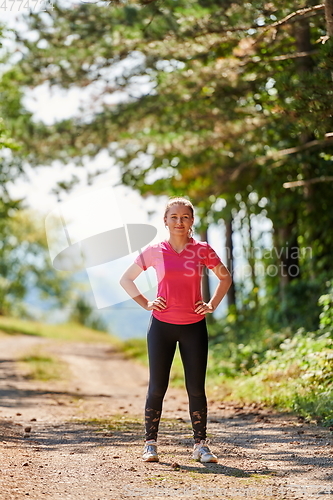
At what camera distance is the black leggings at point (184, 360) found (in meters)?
5.50

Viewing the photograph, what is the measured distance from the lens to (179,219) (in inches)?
220

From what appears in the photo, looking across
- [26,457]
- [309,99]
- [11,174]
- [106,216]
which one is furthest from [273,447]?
[11,174]

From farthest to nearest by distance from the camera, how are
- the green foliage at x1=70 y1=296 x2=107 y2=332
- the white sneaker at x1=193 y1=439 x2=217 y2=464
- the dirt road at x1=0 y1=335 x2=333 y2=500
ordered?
1. the green foliage at x1=70 y1=296 x2=107 y2=332
2. the white sneaker at x1=193 y1=439 x2=217 y2=464
3. the dirt road at x1=0 y1=335 x2=333 y2=500

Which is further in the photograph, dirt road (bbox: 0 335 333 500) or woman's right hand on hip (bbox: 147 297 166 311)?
woman's right hand on hip (bbox: 147 297 166 311)

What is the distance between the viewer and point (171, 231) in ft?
18.5

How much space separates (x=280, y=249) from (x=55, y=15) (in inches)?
269

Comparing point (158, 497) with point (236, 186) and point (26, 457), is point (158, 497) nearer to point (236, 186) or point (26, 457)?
point (26, 457)

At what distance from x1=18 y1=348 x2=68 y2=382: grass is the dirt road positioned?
8.90 ft

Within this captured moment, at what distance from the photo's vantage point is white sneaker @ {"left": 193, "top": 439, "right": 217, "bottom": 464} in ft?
17.6

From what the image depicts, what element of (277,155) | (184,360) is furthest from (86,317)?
(184,360)

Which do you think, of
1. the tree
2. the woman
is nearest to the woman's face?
the woman

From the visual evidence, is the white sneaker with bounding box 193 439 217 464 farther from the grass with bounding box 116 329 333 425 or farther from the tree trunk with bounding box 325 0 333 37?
the tree trunk with bounding box 325 0 333 37

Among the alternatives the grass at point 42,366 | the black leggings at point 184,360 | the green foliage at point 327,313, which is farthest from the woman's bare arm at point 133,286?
the grass at point 42,366

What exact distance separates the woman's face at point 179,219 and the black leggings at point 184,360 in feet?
2.43
